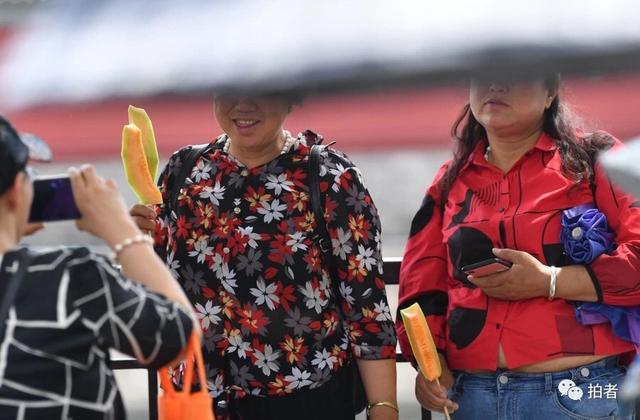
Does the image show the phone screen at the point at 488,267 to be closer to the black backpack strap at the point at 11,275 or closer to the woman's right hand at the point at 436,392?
the woman's right hand at the point at 436,392

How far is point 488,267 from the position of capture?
281 cm

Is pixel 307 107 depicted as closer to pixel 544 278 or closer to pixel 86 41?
pixel 86 41

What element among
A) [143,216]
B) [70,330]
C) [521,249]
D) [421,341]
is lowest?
[421,341]

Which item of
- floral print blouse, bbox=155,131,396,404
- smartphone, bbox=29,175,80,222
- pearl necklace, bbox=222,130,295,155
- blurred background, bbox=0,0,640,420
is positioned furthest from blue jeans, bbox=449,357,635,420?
blurred background, bbox=0,0,640,420

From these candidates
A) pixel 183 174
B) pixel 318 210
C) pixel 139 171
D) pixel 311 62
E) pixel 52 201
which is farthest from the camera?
pixel 183 174

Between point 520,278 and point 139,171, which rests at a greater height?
point 139,171

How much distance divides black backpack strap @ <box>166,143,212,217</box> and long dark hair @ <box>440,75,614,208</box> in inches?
28.1

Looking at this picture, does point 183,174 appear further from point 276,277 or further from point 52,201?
point 52,201

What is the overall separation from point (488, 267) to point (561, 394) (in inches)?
15.8

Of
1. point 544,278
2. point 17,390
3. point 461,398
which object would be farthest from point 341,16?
point 461,398

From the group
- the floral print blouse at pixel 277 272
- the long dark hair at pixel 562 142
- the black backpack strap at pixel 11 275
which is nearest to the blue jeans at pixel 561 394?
the floral print blouse at pixel 277 272

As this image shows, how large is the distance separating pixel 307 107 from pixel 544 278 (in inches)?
81.1

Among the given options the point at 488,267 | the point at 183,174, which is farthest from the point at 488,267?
the point at 183,174

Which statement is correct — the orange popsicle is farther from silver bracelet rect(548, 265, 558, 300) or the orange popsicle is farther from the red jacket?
silver bracelet rect(548, 265, 558, 300)
